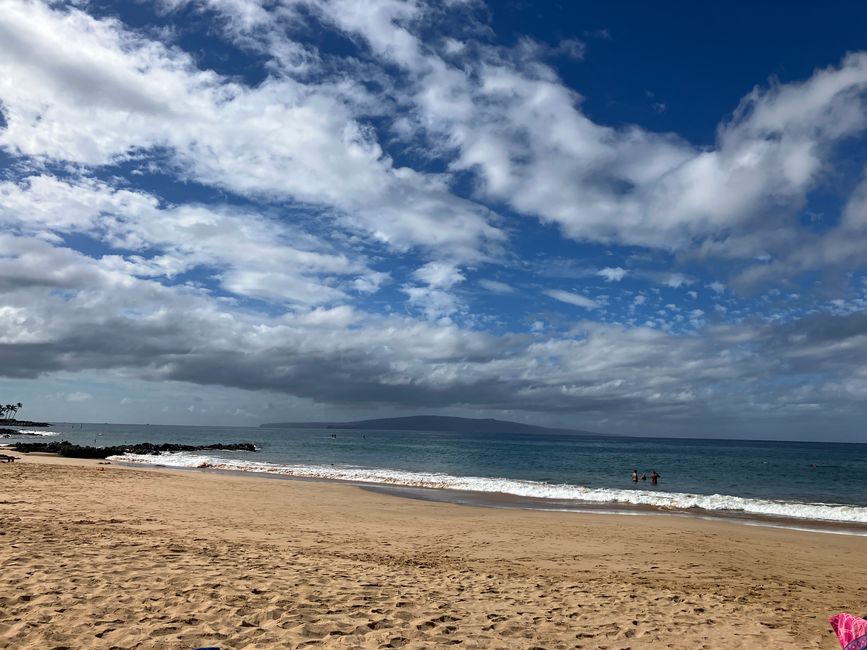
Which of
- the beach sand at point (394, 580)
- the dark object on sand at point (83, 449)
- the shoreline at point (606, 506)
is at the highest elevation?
the beach sand at point (394, 580)

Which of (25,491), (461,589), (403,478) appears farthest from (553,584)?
(403,478)

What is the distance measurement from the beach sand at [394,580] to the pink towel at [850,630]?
5.89ft

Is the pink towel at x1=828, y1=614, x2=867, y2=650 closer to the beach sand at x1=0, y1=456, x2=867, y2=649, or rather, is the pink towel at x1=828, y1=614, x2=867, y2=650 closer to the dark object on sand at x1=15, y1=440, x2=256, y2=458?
the beach sand at x1=0, y1=456, x2=867, y2=649

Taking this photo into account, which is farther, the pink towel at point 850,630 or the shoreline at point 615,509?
the shoreline at point 615,509

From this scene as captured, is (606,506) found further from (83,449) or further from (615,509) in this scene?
(83,449)

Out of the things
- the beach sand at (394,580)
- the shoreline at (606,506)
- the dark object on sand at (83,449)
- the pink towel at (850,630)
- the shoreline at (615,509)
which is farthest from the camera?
the dark object on sand at (83,449)

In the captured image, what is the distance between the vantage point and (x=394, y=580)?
988 centimetres

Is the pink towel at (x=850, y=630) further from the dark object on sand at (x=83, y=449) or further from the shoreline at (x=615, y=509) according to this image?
the dark object on sand at (x=83, y=449)

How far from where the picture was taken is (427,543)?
47.3ft

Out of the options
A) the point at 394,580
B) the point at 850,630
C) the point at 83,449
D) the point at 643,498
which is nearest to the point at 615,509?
the point at 643,498

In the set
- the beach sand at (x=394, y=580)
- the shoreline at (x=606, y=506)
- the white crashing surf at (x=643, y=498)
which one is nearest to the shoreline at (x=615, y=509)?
the shoreline at (x=606, y=506)

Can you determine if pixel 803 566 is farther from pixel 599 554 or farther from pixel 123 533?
pixel 123 533

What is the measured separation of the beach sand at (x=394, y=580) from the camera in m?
7.10

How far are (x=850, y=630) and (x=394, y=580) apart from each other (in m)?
6.76
